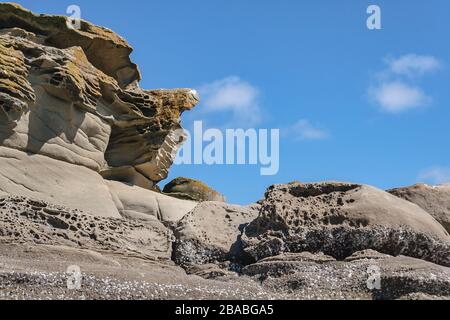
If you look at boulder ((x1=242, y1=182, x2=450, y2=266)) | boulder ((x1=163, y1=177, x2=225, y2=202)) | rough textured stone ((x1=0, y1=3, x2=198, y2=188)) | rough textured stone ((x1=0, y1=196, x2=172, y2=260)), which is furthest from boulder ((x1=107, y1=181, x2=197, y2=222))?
boulder ((x1=163, y1=177, x2=225, y2=202))

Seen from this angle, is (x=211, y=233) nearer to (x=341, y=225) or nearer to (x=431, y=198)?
(x=341, y=225)

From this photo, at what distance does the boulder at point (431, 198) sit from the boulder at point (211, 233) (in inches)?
Answer: 99.5

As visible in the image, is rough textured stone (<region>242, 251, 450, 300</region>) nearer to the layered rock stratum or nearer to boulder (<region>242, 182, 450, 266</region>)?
the layered rock stratum

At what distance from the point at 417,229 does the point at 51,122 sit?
6374 millimetres

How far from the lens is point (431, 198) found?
14188 mm

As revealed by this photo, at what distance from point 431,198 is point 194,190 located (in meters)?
6.35

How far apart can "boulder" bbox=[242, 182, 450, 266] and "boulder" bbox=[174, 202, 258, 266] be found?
Result: 36 centimetres

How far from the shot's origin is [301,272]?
1085cm

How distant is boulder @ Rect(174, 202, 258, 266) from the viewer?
41.1 ft

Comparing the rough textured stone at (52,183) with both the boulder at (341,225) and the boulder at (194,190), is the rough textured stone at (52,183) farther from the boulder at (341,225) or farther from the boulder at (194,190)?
the boulder at (194,190)

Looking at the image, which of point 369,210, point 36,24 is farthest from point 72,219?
point 36,24

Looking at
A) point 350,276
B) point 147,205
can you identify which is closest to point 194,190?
point 147,205
